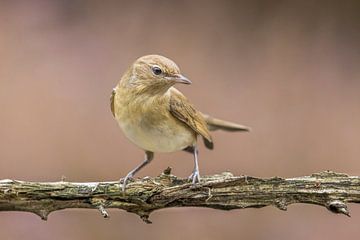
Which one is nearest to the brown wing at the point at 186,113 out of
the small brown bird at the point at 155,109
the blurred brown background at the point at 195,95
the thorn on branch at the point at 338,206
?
the small brown bird at the point at 155,109

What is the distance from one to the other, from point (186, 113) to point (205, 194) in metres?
0.51

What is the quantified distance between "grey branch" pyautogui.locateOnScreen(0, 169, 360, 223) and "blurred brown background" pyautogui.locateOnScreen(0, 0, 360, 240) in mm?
2562

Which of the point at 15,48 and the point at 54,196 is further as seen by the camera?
the point at 15,48

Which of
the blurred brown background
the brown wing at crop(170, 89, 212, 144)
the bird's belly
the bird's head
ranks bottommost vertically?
the bird's belly

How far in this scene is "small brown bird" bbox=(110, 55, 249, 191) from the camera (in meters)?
3.01

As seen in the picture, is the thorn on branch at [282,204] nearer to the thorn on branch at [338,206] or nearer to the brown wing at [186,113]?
the thorn on branch at [338,206]

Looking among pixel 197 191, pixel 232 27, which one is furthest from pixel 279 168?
pixel 197 191

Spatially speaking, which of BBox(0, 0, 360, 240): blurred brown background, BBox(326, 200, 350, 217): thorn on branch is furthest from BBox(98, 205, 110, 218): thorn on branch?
BBox(0, 0, 360, 240): blurred brown background

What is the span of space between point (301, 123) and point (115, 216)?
163cm

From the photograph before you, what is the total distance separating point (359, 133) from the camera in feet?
20.0

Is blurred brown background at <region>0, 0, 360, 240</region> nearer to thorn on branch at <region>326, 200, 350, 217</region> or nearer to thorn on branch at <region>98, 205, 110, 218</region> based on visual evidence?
thorn on branch at <region>98, 205, 110, 218</region>

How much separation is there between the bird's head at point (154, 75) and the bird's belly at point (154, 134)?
129mm

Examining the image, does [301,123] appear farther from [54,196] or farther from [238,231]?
[54,196]

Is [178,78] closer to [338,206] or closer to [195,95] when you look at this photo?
[338,206]
